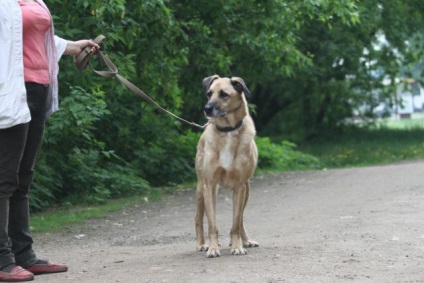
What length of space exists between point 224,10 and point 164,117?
106 inches

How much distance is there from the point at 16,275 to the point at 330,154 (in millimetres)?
20392

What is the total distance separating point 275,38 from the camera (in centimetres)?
1575

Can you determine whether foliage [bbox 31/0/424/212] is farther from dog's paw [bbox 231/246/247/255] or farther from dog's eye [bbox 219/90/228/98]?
dog's paw [bbox 231/246/247/255]

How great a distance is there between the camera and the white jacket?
575cm

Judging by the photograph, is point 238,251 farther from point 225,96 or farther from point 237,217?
point 225,96

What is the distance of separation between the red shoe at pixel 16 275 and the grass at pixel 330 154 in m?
3.88

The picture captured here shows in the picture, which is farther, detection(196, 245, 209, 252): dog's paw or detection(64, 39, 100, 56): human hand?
detection(196, 245, 209, 252): dog's paw

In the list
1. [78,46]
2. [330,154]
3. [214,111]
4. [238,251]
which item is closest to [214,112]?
[214,111]

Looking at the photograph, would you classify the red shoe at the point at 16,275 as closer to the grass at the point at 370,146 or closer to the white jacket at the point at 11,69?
the white jacket at the point at 11,69

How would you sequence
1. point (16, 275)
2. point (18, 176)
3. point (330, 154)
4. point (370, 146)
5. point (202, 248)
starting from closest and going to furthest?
point (16, 275) < point (18, 176) < point (202, 248) < point (330, 154) < point (370, 146)

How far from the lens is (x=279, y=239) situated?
8.27 metres

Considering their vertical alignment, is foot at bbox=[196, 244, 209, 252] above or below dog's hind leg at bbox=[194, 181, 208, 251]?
below

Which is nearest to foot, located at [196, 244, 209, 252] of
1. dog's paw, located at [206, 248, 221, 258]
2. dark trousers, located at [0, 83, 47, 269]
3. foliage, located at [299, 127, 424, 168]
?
dog's paw, located at [206, 248, 221, 258]

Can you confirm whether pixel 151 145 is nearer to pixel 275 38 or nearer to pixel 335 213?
pixel 275 38
